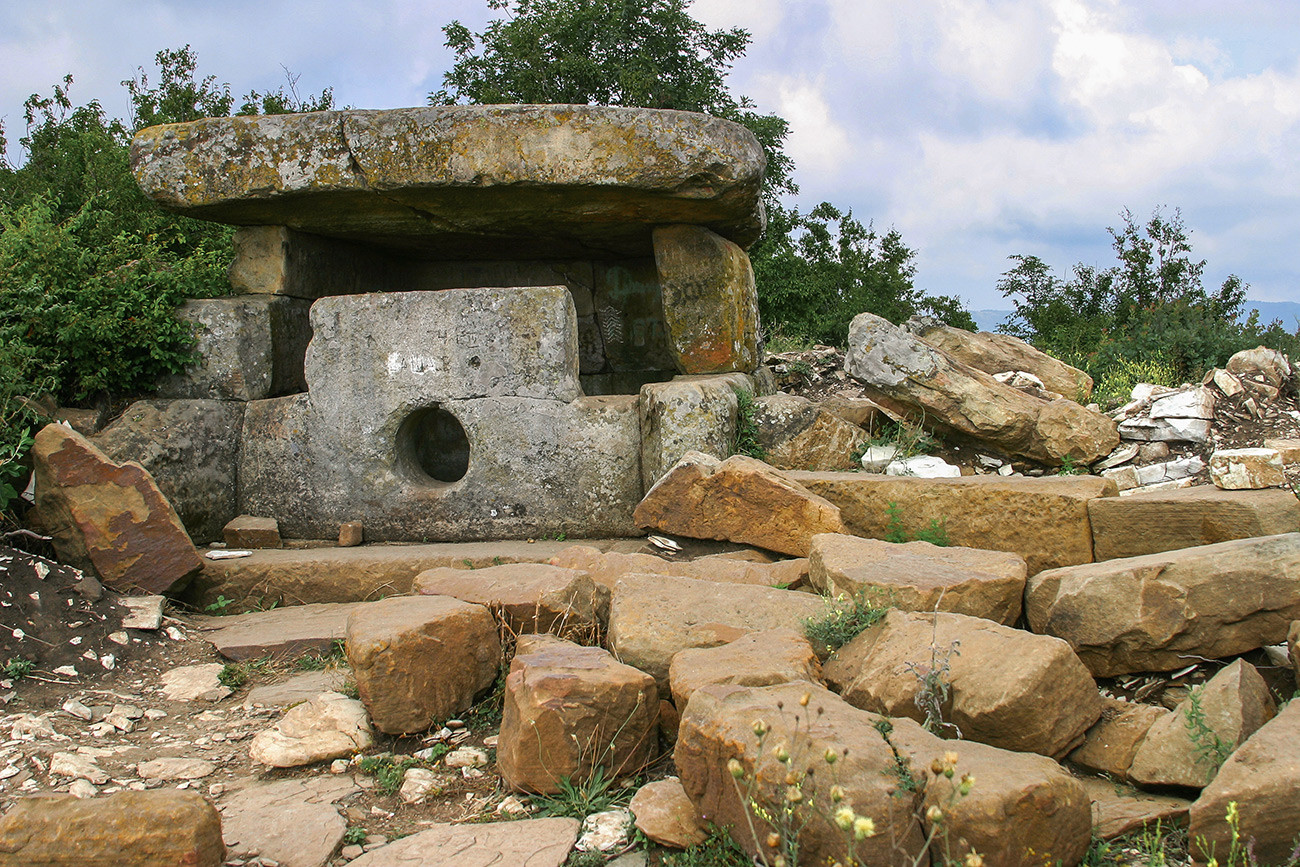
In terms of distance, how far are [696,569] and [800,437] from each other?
1.52 metres

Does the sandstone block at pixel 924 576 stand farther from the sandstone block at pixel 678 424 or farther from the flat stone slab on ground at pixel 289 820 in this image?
the flat stone slab on ground at pixel 289 820

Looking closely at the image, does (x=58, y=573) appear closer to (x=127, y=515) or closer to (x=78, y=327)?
(x=127, y=515)

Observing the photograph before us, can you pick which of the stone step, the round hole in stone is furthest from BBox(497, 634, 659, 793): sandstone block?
the round hole in stone

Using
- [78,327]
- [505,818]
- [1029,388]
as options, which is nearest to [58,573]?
[78,327]

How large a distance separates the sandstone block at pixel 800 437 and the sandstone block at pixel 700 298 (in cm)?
52

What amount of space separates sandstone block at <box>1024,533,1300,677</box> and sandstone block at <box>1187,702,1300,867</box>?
2.50 ft

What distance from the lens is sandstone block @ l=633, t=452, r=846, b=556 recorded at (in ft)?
13.6

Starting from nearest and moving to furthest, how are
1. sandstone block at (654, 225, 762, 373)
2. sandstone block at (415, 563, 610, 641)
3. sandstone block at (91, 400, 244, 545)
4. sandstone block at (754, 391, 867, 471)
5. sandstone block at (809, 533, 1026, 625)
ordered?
1. sandstone block at (809, 533, 1026, 625)
2. sandstone block at (415, 563, 610, 641)
3. sandstone block at (91, 400, 244, 545)
4. sandstone block at (754, 391, 867, 471)
5. sandstone block at (654, 225, 762, 373)

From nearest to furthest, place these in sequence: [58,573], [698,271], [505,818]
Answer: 1. [505,818]
2. [58,573]
3. [698,271]

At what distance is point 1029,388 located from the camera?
5652mm

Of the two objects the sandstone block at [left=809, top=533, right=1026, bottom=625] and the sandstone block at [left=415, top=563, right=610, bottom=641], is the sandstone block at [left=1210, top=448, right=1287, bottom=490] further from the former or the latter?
the sandstone block at [left=415, top=563, right=610, bottom=641]

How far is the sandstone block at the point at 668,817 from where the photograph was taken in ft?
7.42

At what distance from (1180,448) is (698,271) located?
2713mm

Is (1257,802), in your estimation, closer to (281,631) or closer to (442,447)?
(281,631)
